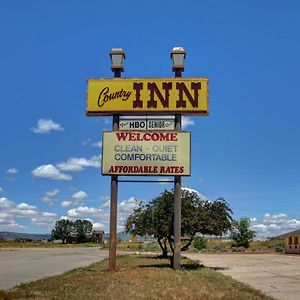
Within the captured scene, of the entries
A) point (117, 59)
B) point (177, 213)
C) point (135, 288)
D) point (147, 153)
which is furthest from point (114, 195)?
point (135, 288)

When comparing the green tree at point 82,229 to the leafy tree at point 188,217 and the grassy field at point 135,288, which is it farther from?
the grassy field at point 135,288

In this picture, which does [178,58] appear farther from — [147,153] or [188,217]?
[188,217]

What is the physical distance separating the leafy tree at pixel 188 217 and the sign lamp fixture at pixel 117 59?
24.3 ft

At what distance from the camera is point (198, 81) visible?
1947 cm

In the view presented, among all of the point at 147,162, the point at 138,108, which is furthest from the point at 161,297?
the point at 138,108

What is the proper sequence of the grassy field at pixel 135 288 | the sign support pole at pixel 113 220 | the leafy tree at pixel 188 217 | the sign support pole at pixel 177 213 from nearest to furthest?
the grassy field at pixel 135 288
the sign support pole at pixel 113 220
the sign support pole at pixel 177 213
the leafy tree at pixel 188 217

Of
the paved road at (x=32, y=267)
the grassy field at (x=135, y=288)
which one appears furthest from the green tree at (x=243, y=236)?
the grassy field at (x=135, y=288)

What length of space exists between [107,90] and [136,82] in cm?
110

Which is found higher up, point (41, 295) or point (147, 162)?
point (147, 162)

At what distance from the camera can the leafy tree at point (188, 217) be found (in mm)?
23953

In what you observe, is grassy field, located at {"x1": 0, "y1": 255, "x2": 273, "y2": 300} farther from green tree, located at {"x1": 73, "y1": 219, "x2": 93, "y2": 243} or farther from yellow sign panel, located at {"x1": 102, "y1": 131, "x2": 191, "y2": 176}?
green tree, located at {"x1": 73, "y1": 219, "x2": 93, "y2": 243}

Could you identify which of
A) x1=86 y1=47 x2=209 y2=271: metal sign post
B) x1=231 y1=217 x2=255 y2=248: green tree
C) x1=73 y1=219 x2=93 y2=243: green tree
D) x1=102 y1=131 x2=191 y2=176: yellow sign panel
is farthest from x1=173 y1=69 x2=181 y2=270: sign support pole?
x1=73 y1=219 x2=93 y2=243: green tree

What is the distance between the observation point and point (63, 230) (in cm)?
12312

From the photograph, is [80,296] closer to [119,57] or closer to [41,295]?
[41,295]
